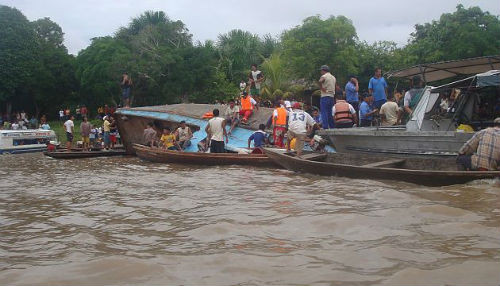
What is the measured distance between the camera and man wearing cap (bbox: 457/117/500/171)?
6.09 meters

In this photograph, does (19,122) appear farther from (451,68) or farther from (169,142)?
(451,68)

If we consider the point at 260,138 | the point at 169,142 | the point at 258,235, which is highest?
the point at 260,138

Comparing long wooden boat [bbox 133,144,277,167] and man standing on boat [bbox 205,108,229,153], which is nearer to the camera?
long wooden boat [bbox 133,144,277,167]

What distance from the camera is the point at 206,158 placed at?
1043cm

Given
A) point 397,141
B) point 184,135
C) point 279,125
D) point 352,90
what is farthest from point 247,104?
point 397,141

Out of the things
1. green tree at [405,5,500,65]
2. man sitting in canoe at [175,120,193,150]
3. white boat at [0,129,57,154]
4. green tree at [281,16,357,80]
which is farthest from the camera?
green tree at [281,16,357,80]

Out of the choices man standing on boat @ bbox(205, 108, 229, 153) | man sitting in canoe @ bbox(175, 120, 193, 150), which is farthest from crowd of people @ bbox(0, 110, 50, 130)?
man standing on boat @ bbox(205, 108, 229, 153)

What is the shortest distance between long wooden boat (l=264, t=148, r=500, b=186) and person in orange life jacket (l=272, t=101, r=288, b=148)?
1936 millimetres

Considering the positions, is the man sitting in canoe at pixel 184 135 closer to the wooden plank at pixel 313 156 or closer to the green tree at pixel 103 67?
the wooden plank at pixel 313 156

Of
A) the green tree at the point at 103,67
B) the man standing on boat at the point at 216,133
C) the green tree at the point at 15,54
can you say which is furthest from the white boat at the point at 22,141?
the green tree at the point at 15,54

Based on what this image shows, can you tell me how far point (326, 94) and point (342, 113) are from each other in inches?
20.8

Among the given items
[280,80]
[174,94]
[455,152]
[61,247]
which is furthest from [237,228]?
[174,94]

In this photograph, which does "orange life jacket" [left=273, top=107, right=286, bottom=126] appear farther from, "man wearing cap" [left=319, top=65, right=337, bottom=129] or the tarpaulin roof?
the tarpaulin roof

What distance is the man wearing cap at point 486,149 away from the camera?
6.09 meters
